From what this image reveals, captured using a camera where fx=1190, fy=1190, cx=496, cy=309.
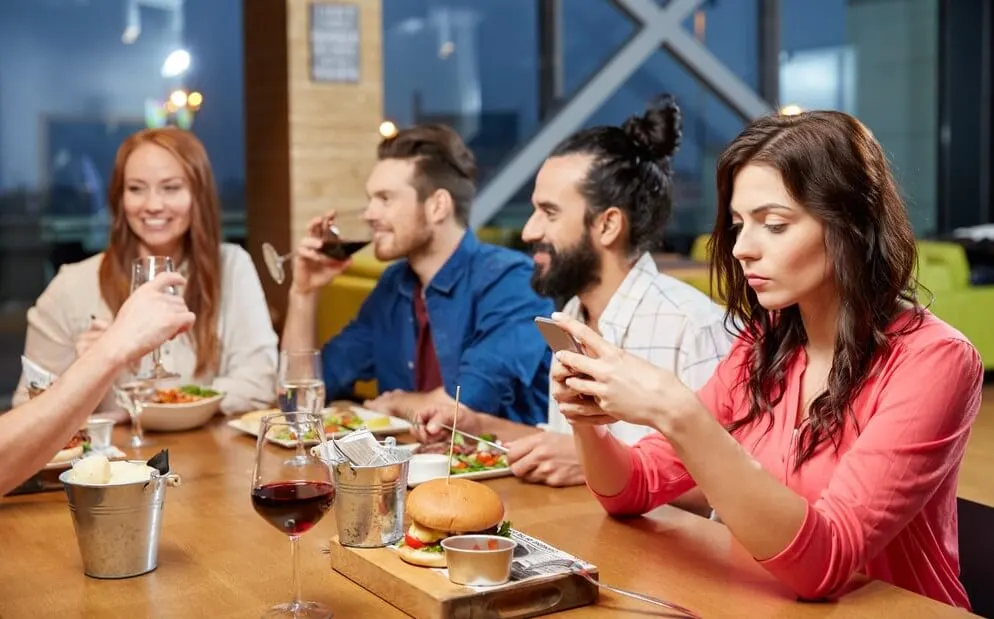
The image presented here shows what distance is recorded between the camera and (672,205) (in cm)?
287

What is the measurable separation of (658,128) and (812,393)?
109 cm

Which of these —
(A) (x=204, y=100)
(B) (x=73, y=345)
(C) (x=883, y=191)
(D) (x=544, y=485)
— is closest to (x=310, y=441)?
(D) (x=544, y=485)

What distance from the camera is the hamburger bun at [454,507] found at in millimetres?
1525

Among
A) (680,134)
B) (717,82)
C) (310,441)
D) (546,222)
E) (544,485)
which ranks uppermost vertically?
(717,82)

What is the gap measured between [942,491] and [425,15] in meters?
6.92

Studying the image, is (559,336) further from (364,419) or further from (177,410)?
(177,410)

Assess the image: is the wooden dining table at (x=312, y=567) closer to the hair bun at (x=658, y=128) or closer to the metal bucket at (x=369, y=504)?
the metal bucket at (x=369, y=504)

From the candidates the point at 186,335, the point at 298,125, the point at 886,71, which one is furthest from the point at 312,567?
the point at 886,71

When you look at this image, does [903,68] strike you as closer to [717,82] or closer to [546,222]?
[717,82]

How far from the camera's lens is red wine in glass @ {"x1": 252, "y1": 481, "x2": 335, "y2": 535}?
141cm

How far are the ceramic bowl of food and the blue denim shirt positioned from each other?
75 centimetres

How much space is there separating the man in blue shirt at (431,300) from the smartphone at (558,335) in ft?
5.68

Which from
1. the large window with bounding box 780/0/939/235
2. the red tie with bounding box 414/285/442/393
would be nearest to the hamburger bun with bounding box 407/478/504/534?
the red tie with bounding box 414/285/442/393

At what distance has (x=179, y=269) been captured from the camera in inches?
134
